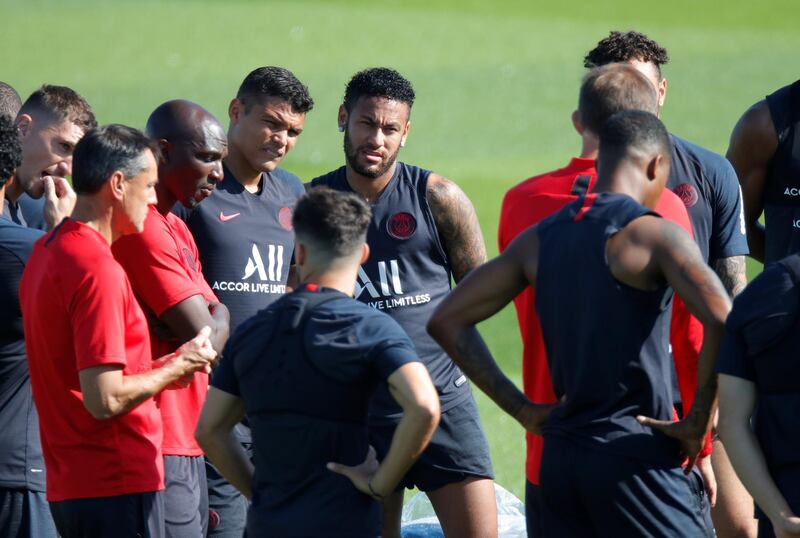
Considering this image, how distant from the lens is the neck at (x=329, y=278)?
381cm

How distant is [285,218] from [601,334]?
2496mm

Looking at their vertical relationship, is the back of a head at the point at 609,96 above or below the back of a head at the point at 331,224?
above

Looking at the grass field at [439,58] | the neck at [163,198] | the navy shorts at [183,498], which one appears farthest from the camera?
the grass field at [439,58]

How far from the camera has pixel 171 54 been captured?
114 ft

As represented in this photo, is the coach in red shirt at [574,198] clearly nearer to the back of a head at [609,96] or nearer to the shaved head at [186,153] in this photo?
the back of a head at [609,96]

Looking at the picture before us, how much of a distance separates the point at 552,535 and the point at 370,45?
31.9 metres

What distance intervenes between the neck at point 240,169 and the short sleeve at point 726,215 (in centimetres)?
215

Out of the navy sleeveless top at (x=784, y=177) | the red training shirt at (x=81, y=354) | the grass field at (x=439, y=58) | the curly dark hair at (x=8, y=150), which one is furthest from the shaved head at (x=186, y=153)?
the grass field at (x=439, y=58)

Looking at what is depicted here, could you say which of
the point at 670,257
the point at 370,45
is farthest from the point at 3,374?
the point at 370,45

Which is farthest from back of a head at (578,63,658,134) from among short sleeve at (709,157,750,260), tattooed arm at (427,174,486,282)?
tattooed arm at (427,174,486,282)

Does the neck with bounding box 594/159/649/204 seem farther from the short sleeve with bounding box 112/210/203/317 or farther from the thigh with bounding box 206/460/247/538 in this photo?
the thigh with bounding box 206/460/247/538

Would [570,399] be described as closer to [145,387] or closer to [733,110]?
[145,387]

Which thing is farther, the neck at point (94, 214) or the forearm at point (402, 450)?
the neck at point (94, 214)

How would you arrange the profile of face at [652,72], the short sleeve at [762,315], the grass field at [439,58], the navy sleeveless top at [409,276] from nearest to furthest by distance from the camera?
the short sleeve at [762,315], the profile of face at [652,72], the navy sleeveless top at [409,276], the grass field at [439,58]
